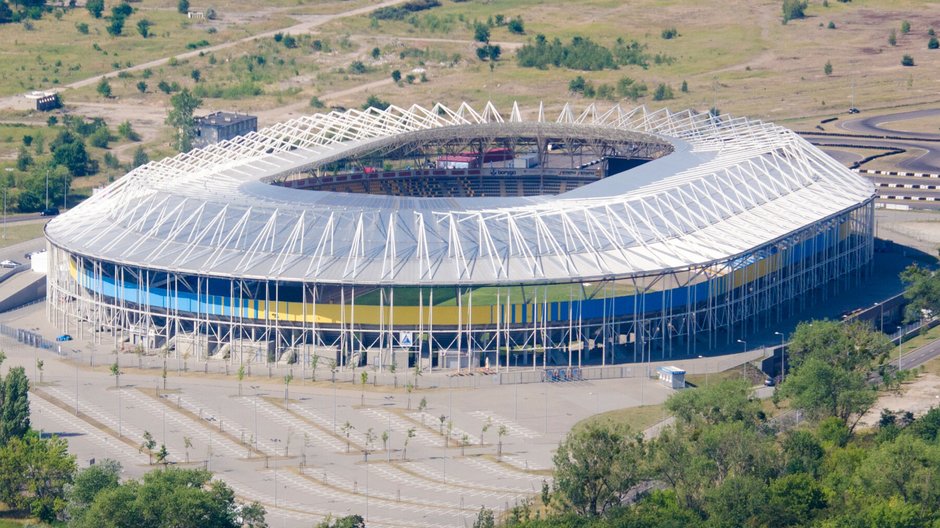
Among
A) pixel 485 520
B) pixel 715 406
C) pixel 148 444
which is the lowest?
pixel 148 444

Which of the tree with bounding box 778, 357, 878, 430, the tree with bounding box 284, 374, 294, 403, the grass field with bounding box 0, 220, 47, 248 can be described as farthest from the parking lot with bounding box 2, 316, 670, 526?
the grass field with bounding box 0, 220, 47, 248

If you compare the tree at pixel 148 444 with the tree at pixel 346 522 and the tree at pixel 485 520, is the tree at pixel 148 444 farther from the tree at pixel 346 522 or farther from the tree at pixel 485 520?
the tree at pixel 485 520

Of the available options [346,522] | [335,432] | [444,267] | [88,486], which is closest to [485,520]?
[346,522]

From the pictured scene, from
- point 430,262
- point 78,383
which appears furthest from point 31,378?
point 430,262

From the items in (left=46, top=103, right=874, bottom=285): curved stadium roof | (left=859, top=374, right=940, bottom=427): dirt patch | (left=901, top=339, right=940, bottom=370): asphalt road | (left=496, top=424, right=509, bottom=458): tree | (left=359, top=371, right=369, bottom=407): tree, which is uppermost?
(left=46, top=103, right=874, bottom=285): curved stadium roof

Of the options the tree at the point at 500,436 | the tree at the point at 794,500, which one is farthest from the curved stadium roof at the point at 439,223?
the tree at the point at 794,500

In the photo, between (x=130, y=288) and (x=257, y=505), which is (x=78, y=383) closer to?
(x=130, y=288)

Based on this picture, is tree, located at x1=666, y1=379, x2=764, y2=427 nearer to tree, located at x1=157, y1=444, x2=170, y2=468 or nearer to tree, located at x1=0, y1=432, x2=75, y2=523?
tree, located at x1=157, y1=444, x2=170, y2=468

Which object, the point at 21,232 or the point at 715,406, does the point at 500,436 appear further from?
the point at 21,232
